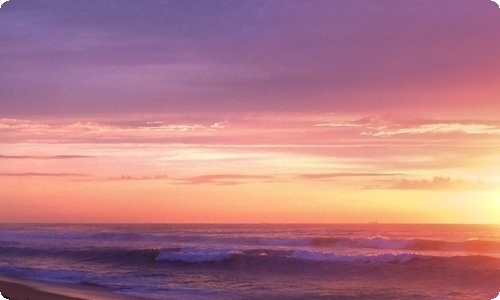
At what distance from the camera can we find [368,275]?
1087 centimetres

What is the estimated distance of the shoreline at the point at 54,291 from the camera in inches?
283

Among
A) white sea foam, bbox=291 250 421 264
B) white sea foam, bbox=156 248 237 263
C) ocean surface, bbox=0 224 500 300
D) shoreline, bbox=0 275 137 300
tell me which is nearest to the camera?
shoreline, bbox=0 275 137 300

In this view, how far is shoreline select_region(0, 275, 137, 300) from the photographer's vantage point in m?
7.19

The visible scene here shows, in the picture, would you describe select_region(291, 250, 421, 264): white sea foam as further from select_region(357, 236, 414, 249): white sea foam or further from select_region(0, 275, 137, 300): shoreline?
select_region(0, 275, 137, 300): shoreline

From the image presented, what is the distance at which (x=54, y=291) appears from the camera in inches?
321

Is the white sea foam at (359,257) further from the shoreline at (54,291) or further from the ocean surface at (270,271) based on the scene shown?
the shoreline at (54,291)

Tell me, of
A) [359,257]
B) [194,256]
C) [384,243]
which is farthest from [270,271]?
[384,243]

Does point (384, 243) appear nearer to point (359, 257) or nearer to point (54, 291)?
point (359, 257)

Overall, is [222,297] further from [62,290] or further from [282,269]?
[282,269]

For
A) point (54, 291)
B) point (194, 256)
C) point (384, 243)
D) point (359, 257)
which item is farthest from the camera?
point (384, 243)

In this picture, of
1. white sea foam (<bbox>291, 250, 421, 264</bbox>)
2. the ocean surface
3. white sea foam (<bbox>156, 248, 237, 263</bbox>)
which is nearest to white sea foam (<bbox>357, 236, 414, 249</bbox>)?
the ocean surface

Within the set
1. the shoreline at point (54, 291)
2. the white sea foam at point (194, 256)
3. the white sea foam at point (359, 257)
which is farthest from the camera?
the white sea foam at point (194, 256)

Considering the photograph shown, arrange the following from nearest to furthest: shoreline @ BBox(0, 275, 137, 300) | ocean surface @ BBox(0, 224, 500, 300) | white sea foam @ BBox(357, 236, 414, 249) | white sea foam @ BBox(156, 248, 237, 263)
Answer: shoreline @ BBox(0, 275, 137, 300) → ocean surface @ BBox(0, 224, 500, 300) → white sea foam @ BBox(156, 248, 237, 263) → white sea foam @ BBox(357, 236, 414, 249)

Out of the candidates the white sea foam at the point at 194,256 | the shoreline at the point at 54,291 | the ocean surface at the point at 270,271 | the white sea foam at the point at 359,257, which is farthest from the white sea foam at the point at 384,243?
the shoreline at the point at 54,291
